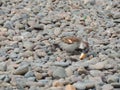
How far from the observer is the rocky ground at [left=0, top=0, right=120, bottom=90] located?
2.62 meters

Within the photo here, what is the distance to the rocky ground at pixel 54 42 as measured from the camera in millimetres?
2615

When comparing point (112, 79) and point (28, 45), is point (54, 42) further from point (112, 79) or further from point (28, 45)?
point (112, 79)

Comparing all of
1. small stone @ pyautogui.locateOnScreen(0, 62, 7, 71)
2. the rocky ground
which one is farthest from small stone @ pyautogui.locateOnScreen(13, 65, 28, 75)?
small stone @ pyautogui.locateOnScreen(0, 62, 7, 71)

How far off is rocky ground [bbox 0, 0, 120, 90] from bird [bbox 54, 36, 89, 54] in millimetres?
43

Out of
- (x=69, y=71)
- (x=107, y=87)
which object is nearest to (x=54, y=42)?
(x=69, y=71)

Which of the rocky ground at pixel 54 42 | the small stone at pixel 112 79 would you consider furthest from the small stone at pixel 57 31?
the small stone at pixel 112 79

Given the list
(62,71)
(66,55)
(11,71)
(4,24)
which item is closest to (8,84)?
(11,71)

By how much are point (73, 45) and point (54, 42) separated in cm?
28

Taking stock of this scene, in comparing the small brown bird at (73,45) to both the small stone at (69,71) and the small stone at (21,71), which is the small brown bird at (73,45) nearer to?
the small stone at (69,71)

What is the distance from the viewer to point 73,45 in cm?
306

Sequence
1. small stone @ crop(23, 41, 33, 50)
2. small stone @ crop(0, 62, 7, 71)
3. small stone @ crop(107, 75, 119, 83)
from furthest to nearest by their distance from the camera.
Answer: small stone @ crop(23, 41, 33, 50)
small stone @ crop(0, 62, 7, 71)
small stone @ crop(107, 75, 119, 83)

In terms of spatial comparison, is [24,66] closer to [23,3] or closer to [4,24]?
[4,24]

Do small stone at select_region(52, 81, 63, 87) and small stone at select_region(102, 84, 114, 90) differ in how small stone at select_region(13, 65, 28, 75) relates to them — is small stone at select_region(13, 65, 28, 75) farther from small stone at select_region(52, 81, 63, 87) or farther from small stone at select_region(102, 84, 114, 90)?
small stone at select_region(102, 84, 114, 90)

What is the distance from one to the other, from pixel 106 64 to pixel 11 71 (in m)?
0.68
